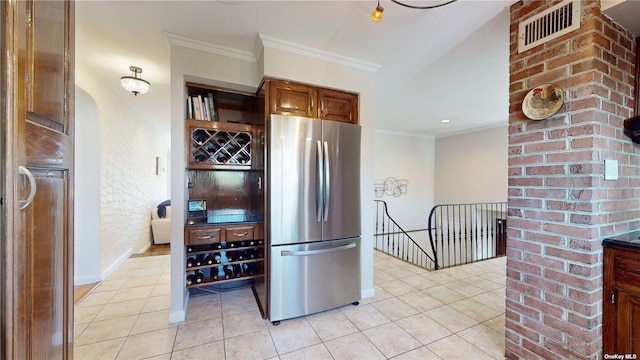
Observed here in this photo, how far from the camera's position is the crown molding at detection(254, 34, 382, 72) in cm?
221

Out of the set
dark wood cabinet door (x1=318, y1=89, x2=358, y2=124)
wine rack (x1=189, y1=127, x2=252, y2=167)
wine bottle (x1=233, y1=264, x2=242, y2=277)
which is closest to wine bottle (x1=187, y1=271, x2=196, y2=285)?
wine bottle (x1=233, y1=264, x2=242, y2=277)

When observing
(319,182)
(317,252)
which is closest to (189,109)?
(319,182)

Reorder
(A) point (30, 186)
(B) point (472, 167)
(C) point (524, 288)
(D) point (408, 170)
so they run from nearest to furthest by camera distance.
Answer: (A) point (30, 186) → (C) point (524, 288) → (B) point (472, 167) → (D) point (408, 170)

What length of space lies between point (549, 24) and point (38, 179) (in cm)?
271

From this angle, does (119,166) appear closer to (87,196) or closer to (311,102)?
(87,196)

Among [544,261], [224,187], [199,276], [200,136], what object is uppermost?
[200,136]

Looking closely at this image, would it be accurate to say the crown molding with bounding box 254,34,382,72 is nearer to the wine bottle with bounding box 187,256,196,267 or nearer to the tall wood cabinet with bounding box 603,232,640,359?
the wine bottle with bounding box 187,256,196,267

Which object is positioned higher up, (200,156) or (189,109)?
(189,109)

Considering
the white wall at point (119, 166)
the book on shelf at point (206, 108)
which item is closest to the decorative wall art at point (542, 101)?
the book on shelf at point (206, 108)

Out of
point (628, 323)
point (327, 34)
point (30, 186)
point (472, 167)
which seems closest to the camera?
point (30, 186)

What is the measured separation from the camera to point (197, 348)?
1.89 meters

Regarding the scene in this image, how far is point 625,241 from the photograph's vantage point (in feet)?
4.52

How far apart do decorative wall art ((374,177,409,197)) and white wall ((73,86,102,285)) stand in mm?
5358

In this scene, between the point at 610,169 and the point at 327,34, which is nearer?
the point at 610,169
